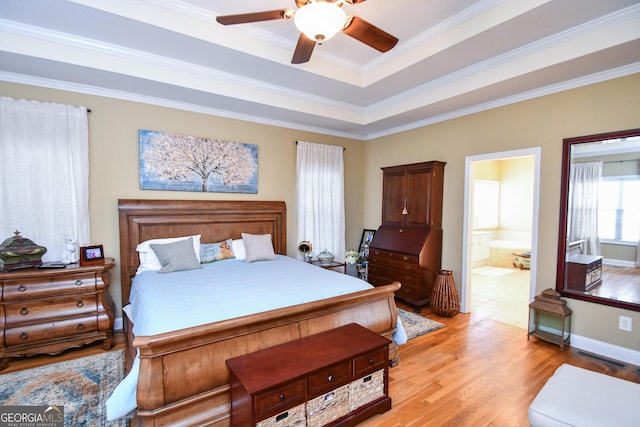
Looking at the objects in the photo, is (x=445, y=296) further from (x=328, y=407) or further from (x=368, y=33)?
(x=368, y=33)

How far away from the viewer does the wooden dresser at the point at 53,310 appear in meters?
2.53

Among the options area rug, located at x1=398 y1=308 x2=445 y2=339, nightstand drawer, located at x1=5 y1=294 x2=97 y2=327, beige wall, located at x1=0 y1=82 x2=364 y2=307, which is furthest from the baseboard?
nightstand drawer, located at x1=5 y1=294 x2=97 y2=327

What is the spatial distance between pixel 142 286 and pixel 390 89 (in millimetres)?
3528

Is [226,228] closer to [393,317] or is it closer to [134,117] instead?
[134,117]

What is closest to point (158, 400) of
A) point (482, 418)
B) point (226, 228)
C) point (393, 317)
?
point (393, 317)

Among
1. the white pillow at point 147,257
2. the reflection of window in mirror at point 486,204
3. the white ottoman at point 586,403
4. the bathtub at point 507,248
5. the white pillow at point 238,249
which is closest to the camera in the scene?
the white ottoman at point 586,403

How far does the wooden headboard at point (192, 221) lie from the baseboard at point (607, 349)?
139 inches

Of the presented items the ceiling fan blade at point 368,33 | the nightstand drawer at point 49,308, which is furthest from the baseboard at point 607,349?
the nightstand drawer at point 49,308

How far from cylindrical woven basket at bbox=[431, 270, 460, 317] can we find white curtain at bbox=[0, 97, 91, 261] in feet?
13.7

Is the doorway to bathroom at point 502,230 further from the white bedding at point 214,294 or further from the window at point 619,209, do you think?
the white bedding at point 214,294

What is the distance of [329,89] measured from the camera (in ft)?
12.2

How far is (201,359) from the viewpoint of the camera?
68.8 inches

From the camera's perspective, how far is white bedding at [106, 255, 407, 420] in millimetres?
1739

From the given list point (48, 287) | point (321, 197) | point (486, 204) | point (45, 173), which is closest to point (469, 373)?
point (321, 197)
